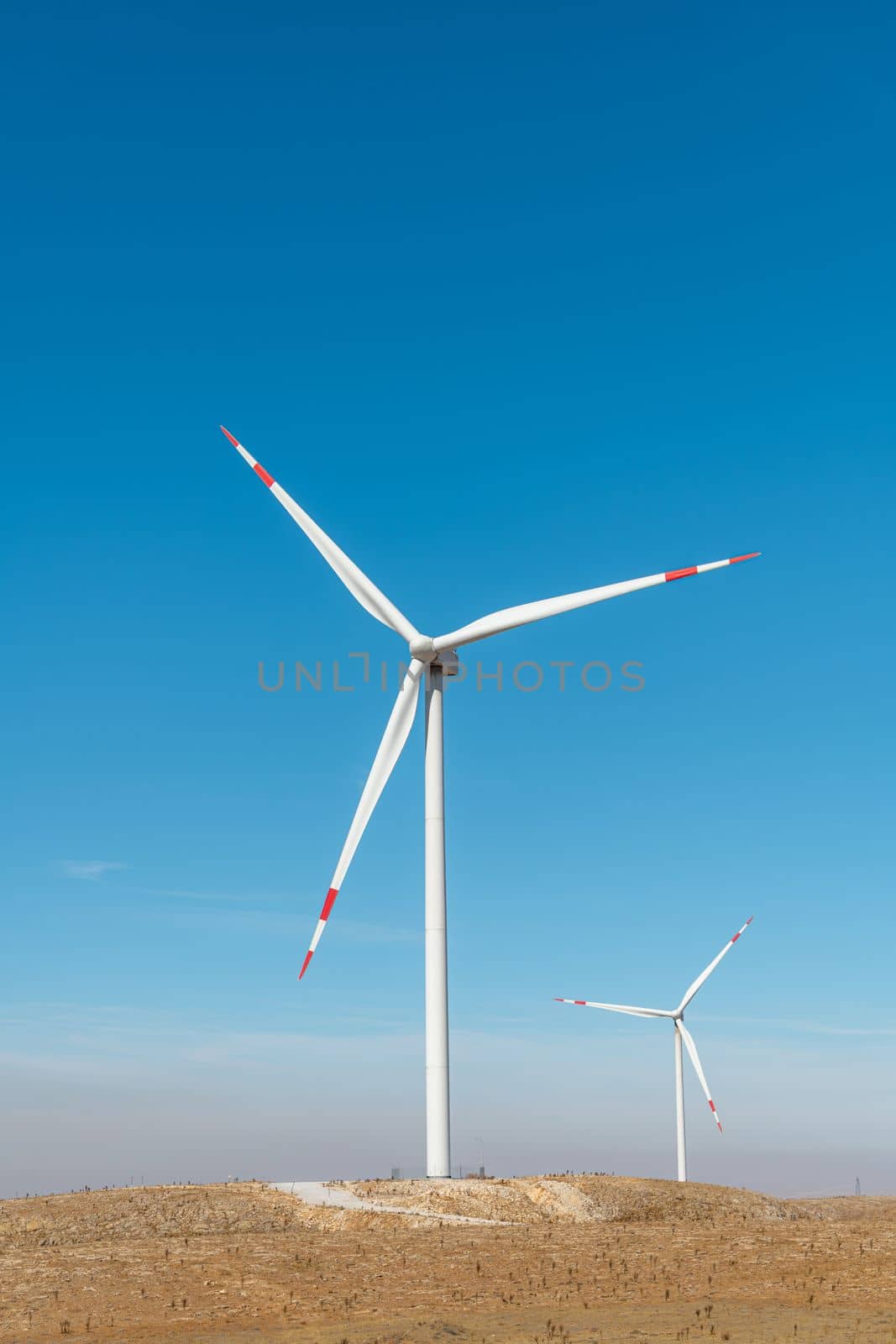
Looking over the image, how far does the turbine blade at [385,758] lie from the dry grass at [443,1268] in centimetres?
1198

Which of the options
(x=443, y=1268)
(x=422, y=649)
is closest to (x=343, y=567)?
(x=422, y=649)

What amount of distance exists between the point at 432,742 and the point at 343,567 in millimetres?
9413

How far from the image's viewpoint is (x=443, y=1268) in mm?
35656

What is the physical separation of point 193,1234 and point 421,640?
24.5 meters

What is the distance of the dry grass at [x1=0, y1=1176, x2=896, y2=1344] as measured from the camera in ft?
96.3

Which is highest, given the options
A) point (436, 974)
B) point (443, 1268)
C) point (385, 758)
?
point (385, 758)

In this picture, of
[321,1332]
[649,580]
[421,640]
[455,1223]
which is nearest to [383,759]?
[421,640]

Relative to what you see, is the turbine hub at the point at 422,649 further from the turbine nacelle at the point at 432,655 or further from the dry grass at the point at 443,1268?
the dry grass at the point at 443,1268

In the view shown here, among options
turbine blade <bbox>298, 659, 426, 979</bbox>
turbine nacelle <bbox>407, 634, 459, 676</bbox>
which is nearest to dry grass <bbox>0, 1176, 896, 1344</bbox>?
turbine blade <bbox>298, 659, 426, 979</bbox>

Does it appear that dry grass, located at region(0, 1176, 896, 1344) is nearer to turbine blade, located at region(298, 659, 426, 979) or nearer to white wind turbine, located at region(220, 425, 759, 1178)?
white wind turbine, located at region(220, 425, 759, 1178)

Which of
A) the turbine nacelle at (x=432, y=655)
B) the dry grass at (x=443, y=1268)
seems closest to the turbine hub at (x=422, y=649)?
the turbine nacelle at (x=432, y=655)

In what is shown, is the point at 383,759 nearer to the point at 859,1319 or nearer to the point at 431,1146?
the point at 431,1146

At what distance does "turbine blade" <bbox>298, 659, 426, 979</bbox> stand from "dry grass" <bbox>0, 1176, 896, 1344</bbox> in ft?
39.3

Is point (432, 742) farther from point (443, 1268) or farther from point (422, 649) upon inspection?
point (443, 1268)
